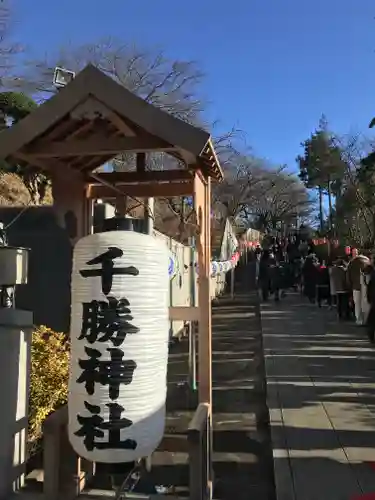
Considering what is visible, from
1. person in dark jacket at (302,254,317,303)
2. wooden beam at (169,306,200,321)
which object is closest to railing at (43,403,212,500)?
wooden beam at (169,306,200,321)

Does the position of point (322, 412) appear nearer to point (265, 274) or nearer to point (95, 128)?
point (95, 128)

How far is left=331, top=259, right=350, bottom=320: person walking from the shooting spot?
13.6 metres

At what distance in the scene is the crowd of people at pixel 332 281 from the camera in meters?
11.6

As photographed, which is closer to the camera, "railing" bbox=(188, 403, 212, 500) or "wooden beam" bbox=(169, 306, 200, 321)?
"railing" bbox=(188, 403, 212, 500)

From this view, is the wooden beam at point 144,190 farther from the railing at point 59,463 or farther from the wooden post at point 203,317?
the railing at point 59,463

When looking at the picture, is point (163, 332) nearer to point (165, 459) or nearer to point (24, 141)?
point (24, 141)

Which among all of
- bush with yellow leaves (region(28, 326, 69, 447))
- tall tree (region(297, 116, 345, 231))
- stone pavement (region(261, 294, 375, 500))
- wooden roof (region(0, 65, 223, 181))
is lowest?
stone pavement (region(261, 294, 375, 500))

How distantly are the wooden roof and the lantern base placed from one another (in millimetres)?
1368

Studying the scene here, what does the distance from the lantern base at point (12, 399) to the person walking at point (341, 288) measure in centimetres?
1081

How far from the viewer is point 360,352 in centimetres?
986

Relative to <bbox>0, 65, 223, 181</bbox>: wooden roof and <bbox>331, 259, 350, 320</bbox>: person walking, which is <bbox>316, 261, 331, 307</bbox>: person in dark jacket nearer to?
<bbox>331, 259, 350, 320</bbox>: person walking

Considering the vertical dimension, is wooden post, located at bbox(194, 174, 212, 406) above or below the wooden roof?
below

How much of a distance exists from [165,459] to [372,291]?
5.79 m

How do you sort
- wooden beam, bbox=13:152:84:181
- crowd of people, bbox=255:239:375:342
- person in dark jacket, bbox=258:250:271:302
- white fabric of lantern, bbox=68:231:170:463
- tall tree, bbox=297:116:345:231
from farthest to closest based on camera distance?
tall tree, bbox=297:116:345:231, person in dark jacket, bbox=258:250:271:302, crowd of people, bbox=255:239:375:342, wooden beam, bbox=13:152:84:181, white fabric of lantern, bbox=68:231:170:463
